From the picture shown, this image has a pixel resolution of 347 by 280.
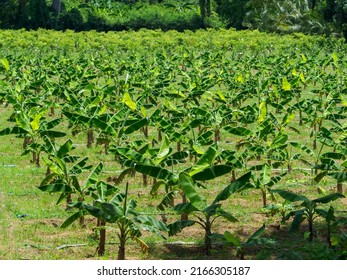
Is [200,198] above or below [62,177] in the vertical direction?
above

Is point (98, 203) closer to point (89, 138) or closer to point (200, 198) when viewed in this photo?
point (200, 198)

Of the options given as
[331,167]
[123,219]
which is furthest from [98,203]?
[331,167]

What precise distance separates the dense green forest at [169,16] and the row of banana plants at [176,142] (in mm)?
14642

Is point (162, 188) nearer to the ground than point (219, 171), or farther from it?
nearer to the ground

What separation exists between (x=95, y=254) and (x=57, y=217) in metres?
1.52

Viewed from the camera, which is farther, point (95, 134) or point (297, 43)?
point (297, 43)

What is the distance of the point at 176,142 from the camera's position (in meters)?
12.7

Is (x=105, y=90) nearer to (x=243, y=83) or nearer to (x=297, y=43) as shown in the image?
(x=243, y=83)

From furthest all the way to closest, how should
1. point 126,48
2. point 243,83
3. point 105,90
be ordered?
point 126,48
point 243,83
point 105,90

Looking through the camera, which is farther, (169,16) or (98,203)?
(169,16)

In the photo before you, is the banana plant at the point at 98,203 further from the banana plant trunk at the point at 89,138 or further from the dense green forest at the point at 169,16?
the dense green forest at the point at 169,16

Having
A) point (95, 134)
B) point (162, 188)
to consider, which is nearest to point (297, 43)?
point (95, 134)

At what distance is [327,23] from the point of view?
113 feet

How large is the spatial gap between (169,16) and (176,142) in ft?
99.0
